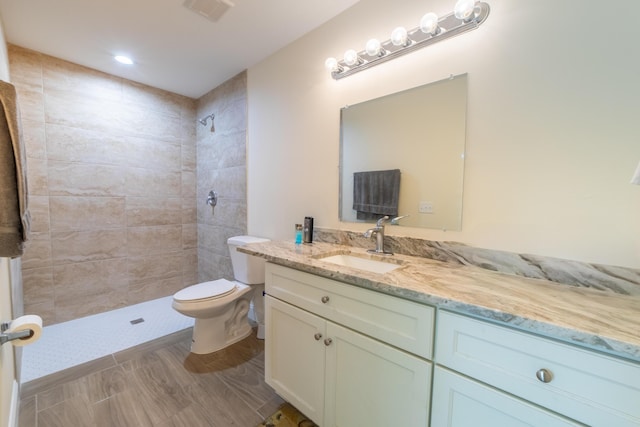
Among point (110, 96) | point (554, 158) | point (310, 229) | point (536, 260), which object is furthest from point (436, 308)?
point (110, 96)

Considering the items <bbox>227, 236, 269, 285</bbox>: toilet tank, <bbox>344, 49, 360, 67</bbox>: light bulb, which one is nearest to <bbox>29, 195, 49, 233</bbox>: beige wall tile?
Answer: <bbox>227, 236, 269, 285</bbox>: toilet tank

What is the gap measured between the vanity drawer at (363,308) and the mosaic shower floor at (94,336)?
1631mm

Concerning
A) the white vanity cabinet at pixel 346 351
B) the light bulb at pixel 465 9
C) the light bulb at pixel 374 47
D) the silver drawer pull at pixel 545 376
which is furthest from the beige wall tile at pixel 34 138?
the silver drawer pull at pixel 545 376

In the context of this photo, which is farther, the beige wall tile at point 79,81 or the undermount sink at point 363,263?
the beige wall tile at point 79,81

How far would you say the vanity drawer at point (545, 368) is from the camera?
0.59 metres

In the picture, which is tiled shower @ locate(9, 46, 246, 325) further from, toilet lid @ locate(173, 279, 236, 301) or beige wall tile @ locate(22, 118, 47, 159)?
toilet lid @ locate(173, 279, 236, 301)

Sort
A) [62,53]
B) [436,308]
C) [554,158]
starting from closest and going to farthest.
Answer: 1. [436,308]
2. [554,158]
3. [62,53]

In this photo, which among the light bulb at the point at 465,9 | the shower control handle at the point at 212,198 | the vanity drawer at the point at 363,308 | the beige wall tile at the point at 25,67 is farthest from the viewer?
the shower control handle at the point at 212,198

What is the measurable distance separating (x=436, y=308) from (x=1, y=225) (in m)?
1.30

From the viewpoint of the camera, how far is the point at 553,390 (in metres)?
0.66

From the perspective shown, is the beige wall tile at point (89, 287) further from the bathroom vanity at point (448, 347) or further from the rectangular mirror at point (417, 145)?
the rectangular mirror at point (417, 145)

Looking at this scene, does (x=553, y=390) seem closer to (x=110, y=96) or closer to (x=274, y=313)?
(x=274, y=313)

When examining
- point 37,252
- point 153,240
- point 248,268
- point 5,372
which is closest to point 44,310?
point 37,252

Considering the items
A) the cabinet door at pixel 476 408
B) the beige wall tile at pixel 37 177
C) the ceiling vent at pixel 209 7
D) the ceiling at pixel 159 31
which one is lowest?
the cabinet door at pixel 476 408
